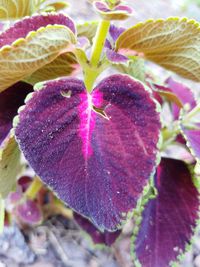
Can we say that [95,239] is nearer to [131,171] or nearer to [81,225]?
[81,225]

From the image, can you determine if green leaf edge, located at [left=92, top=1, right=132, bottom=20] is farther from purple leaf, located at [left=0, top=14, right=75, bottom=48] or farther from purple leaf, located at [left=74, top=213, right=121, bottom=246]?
purple leaf, located at [left=74, top=213, right=121, bottom=246]

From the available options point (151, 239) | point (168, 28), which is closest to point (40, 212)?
point (151, 239)

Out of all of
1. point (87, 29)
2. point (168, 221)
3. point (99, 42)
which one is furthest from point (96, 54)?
point (168, 221)

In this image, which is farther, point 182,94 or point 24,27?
point 182,94

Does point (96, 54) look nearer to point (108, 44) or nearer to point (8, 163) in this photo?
point (108, 44)

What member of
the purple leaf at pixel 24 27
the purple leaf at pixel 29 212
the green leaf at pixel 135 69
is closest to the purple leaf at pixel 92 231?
the purple leaf at pixel 29 212
